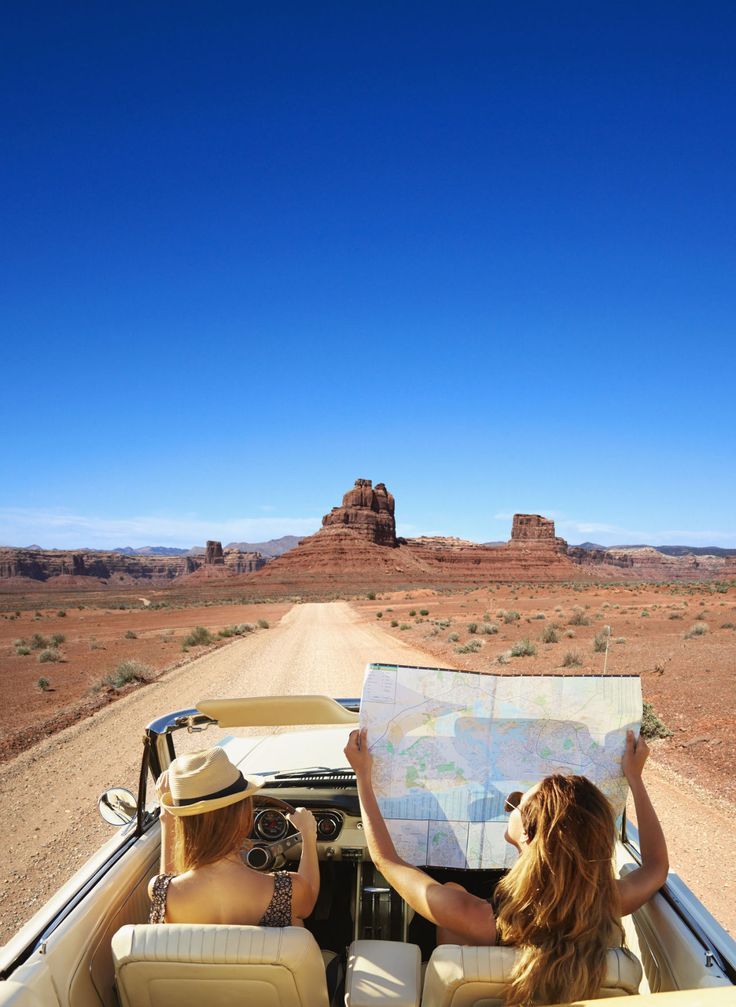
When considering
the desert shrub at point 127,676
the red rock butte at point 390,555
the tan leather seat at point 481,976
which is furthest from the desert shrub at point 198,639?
the red rock butte at point 390,555

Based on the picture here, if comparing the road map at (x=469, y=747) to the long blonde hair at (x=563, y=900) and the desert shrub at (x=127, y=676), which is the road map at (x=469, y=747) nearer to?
the long blonde hair at (x=563, y=900)

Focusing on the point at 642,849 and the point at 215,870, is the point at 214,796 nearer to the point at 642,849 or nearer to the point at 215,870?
the point at 215,870

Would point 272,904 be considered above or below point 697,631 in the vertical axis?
above

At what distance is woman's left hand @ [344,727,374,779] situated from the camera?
8.93 ft

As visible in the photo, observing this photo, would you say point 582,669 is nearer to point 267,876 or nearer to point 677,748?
point 677,748

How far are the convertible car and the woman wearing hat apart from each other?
0.69 ft

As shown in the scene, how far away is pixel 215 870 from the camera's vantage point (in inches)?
94.9

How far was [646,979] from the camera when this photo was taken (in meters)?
2.68

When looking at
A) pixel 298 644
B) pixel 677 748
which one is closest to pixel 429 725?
pixel 677 748

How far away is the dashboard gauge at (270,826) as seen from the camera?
3.37 meters

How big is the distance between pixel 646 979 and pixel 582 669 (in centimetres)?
1516

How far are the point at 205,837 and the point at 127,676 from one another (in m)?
15.0

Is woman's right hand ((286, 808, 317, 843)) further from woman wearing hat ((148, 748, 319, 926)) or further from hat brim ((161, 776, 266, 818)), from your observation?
hat brim ((161, 776, 266, 818))

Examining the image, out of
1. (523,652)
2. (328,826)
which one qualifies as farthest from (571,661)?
(328,826)
